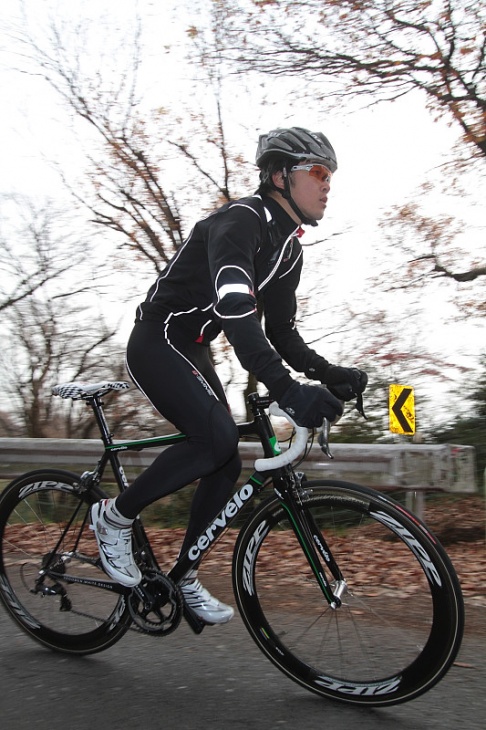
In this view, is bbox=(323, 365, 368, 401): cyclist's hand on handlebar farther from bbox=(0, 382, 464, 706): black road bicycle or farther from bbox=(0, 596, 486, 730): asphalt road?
bbox=(0, 596, 486, 730): asphalt road

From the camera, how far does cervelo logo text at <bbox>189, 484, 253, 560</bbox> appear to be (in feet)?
9.87

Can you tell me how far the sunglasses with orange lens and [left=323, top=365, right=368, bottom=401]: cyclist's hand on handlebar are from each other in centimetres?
83

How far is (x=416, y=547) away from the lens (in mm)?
2572

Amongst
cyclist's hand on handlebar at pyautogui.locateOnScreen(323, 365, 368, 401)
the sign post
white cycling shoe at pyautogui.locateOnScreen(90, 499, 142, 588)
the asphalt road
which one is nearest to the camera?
the asphalt road

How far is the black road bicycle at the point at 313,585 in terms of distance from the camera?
2.62 metres

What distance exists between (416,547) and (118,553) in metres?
1.30

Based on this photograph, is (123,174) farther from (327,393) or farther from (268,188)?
(327,393)

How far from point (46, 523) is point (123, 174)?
6.97 metres

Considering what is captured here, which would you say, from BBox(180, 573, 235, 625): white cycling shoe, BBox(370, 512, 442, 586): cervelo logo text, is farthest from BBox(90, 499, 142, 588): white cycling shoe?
BBox(370, 512, 442, 586): cervelo logo text

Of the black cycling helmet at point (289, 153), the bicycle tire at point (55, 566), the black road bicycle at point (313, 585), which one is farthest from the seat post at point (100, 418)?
the black cycling helmet at point (289, 153)

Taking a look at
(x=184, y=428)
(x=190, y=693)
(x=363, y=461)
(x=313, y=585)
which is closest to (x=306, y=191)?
(x=184, y=428)

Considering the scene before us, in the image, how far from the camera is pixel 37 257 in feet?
30.6

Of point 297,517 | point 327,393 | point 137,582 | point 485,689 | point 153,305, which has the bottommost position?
point 485,689

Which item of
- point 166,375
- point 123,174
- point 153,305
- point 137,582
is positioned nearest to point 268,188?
point 153,305
